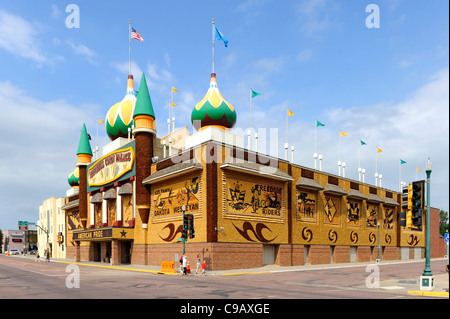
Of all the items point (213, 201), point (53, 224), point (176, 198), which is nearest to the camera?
point (213, 201)

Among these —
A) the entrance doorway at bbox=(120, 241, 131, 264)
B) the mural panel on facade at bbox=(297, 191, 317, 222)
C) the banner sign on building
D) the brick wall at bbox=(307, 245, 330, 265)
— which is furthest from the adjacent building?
the mural panel on facade at bbox=(297, 191, 317, 222)

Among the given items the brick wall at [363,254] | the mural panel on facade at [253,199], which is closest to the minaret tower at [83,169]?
the mural panel on facade at [253,199]

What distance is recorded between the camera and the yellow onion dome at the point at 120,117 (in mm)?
51000

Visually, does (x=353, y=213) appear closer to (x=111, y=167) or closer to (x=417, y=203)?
(x=111, y=167)

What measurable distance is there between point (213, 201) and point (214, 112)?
40.4 feet

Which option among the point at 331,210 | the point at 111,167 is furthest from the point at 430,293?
the point at 111,167

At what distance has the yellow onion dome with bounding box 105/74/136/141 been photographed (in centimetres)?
5100

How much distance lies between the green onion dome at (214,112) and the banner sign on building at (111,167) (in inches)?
339

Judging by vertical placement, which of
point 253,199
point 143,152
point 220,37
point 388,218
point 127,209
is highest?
point 220,37

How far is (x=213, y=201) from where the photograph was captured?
34219 millimetres

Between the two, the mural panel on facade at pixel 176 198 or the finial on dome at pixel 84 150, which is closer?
the mural panel on facade at pixel 176 198

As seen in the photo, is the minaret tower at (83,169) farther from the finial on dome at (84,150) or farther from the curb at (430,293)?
the curb at (430,293)

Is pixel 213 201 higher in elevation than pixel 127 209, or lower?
higher
